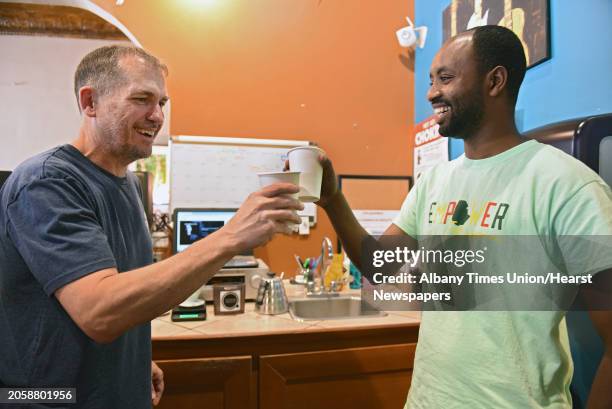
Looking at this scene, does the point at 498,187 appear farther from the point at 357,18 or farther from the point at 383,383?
the point at 357,18

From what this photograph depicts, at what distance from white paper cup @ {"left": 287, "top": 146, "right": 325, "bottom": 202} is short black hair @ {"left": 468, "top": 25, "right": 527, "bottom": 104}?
39 cm

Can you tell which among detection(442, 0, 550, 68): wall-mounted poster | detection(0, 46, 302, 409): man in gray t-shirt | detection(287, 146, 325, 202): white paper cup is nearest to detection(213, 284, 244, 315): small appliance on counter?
detection(0, 46, 302, 409): man in gray t-shirt

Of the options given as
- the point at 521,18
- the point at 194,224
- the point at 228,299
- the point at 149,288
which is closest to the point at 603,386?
the point at 149,288

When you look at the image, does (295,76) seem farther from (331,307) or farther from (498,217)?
(498,217)

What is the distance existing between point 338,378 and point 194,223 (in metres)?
1.06

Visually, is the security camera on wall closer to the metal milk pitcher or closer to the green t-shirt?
the green t-shirt

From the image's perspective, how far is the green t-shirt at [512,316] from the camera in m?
0.60

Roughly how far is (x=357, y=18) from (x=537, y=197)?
1.86 m

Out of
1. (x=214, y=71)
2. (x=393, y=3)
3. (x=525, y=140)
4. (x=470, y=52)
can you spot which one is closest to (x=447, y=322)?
(x=525, y=140)

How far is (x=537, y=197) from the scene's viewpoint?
2.11 feet

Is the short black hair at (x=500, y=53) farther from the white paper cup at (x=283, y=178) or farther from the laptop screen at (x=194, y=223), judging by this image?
the laptop screen at (x=194, y=223)

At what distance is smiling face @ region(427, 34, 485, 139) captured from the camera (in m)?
0.74

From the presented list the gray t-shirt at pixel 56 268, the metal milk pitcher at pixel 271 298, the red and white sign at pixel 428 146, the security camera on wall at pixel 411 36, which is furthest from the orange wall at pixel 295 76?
the gray t-shirt at pixel 56 268

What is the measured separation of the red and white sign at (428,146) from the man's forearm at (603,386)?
3.28ft
